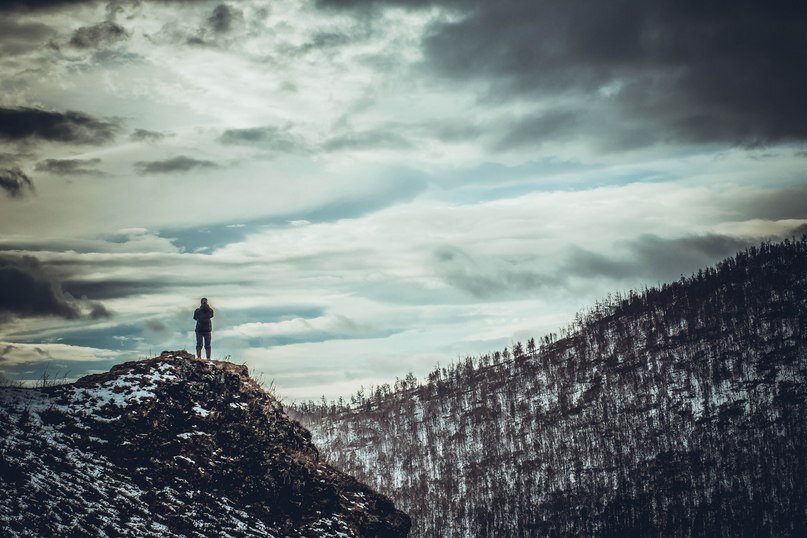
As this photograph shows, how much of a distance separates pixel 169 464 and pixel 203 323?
7.70 meters

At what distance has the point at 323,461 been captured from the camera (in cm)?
3012

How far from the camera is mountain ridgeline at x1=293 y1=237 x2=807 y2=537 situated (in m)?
98.3

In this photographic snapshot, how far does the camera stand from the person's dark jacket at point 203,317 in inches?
1214

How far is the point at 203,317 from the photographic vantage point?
30828 millimetres

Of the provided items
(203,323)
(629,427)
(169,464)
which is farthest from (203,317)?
(629,427)

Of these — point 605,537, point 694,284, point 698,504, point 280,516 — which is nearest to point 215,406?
point 280,516

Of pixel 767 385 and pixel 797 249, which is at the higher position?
pixel 797 249

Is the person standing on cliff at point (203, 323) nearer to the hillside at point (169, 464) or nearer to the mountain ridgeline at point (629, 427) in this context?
the hillside at point (169, 464)

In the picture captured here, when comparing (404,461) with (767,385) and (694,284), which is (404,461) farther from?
(694,284)

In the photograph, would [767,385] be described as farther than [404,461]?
No

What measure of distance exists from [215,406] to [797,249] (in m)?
154

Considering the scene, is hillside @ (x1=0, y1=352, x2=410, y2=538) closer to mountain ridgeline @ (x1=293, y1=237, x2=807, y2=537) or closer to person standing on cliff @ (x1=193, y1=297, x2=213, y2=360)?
person standing on cliff @ (x1=193, y1=297, x2=213, y2=360)

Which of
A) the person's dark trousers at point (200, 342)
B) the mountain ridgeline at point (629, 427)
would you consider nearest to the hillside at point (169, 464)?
the person's dark trousers at point (200, 342)

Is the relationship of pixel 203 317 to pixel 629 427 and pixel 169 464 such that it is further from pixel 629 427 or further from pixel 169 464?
pixel 629 427
